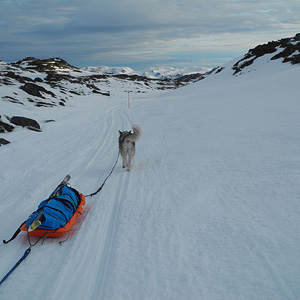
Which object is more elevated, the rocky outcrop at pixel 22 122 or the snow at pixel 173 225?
the snow at pixel 173 225

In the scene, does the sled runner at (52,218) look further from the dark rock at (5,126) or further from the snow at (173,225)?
the dark rock at (5,126)

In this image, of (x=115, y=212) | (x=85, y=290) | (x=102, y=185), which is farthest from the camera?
(x=102, y=185)

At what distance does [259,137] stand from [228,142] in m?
1.01

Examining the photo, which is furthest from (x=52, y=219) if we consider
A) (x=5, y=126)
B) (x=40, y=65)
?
(x=40, y=65)

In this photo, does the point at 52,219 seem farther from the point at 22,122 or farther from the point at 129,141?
the point at 22,122

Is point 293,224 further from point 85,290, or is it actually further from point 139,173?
point 139,173

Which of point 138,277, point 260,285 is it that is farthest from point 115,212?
point 260,285

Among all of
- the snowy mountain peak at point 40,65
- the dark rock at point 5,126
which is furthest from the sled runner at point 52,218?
the snowy mountain peak at point 40,65

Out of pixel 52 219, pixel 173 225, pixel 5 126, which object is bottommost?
pixel 5 126

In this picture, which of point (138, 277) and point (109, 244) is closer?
point (138, 277)

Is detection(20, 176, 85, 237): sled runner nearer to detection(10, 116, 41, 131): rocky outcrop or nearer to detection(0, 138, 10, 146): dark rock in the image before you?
detection(0, 138, 10, 146): dark rock

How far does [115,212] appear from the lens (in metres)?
4.73

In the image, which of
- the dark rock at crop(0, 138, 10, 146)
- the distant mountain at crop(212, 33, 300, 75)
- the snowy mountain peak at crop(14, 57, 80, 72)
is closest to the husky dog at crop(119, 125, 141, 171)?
the dark rock at crop(0, 138, 10, 146)

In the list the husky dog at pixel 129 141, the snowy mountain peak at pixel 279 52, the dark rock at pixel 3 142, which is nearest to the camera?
the husky dog at pixel 129 141
